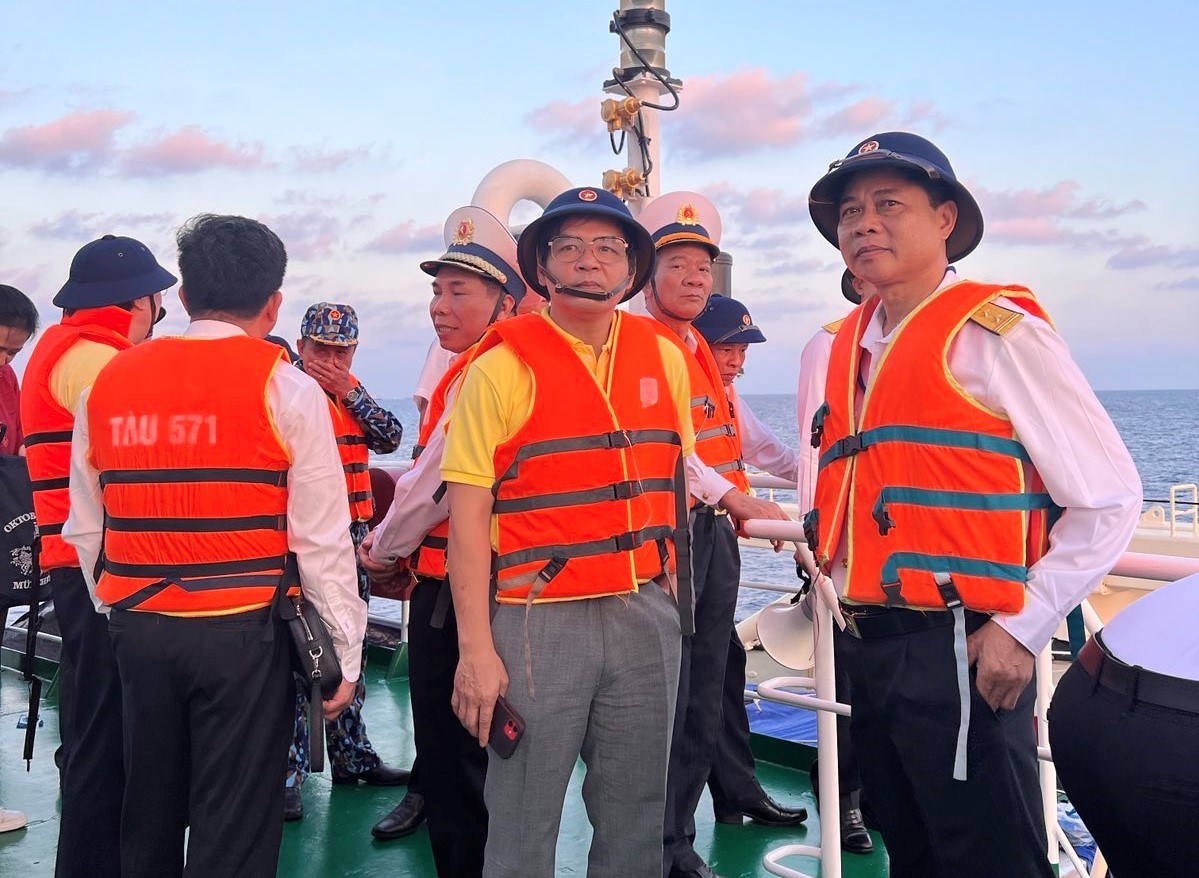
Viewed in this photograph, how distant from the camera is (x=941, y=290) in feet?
7.06

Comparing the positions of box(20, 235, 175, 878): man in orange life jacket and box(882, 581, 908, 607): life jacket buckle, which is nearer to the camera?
box(882, 581, 908, 607): life jacket buckle

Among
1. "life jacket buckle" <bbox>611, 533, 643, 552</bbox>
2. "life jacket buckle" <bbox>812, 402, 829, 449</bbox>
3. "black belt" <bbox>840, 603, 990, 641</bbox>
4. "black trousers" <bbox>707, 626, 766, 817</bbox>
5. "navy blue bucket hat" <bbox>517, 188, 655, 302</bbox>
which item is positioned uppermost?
"navy blue bucket hat" <bbox>517, 188, 655, 302</bbox>

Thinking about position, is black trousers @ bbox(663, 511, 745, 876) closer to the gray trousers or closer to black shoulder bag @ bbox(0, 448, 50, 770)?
the gray trousers

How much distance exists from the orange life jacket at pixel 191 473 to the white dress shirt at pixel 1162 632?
1.79 metres

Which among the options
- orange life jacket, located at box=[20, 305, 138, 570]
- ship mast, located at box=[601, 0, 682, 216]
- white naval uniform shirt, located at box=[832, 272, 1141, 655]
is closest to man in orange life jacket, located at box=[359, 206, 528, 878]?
orange life jacket, located at box=[20, 305, 138, 570]

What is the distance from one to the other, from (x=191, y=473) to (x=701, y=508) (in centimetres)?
168

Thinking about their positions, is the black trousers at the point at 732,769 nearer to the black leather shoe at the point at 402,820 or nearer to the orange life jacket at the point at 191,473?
the black leather shoe at the point at 402,820

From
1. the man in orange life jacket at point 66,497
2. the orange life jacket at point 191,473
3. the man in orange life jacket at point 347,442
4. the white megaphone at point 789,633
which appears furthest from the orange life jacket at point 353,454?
the white megaphone at point 789,633

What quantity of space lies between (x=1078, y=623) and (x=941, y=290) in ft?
2.63

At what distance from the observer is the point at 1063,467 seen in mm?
1919

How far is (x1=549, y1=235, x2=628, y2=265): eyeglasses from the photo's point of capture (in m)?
2.51

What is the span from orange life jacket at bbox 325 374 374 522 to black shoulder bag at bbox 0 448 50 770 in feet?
3.49

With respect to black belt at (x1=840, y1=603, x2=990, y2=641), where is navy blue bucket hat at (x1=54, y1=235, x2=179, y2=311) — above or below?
above

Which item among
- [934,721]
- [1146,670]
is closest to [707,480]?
[934,721]
